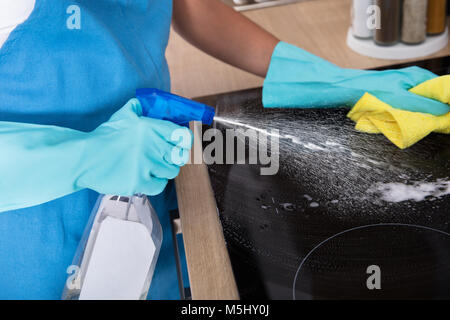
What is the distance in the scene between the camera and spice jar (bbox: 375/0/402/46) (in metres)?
1.16

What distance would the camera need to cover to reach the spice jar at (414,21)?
115 centimetres

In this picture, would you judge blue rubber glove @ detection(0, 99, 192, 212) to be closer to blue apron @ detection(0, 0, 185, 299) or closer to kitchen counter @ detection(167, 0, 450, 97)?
blue apron @ detection(0, 0, 185, 299)

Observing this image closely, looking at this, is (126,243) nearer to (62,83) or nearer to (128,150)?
(128,150)

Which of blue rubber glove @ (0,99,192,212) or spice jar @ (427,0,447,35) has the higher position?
spice jar @ (427,0,447,35)

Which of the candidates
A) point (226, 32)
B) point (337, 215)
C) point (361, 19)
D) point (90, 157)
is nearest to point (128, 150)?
point (90, 157)

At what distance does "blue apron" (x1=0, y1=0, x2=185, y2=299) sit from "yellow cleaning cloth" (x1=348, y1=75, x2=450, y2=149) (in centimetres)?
40

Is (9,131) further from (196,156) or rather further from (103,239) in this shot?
(196,156)

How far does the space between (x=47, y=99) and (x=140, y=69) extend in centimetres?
17

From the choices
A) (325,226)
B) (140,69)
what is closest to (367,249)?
(325,226)

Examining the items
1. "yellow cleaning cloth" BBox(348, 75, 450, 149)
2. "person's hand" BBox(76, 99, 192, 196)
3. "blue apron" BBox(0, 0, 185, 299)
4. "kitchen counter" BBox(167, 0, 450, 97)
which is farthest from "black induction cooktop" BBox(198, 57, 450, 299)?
"kitchen counter" BBox(167, 0, 450, 97)

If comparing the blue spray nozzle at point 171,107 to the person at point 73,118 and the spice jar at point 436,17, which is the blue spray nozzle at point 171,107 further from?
the spice jar at point 436,17

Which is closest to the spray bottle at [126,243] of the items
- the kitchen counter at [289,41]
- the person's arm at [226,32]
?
the person's arm at [226,32]

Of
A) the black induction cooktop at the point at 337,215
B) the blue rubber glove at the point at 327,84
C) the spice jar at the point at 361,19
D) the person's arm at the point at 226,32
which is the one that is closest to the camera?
the black induction cooktop at the point at 337,215

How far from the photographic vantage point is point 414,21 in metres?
1.18
